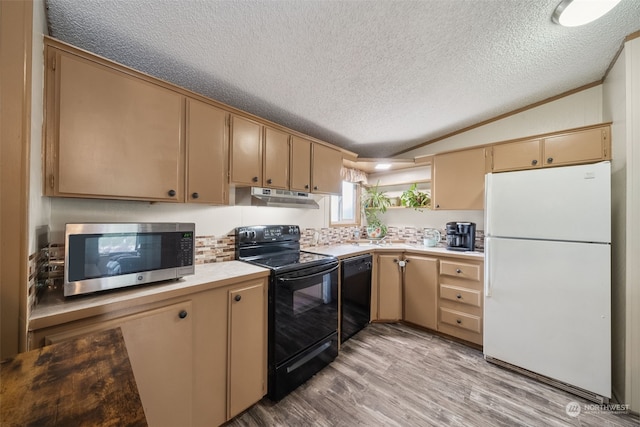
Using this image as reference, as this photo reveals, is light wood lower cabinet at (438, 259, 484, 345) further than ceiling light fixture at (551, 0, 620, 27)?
Yes

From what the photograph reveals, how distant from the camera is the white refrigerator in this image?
1.60 m

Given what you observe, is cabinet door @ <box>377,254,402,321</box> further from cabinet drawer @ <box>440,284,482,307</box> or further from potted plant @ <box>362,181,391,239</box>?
potted plant @ <box>362,181,391,239</box>

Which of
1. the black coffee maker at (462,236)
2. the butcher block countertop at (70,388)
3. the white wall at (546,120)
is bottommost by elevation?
the butcher block countertop at (70,388)

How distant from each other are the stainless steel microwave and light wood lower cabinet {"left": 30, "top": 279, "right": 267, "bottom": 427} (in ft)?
0.54

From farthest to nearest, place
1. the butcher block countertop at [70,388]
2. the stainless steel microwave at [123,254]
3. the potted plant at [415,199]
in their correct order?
the potted plant at [415,199] < the stainless steel microwave at [123,254] < the butcher block countertop at [70,388]

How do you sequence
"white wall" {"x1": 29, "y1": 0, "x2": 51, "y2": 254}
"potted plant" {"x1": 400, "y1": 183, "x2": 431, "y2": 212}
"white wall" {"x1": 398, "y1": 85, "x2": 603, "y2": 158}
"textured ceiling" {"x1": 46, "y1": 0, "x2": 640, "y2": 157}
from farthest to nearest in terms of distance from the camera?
"potted plant" {"x1": 400, "y1": 183, "x2": 431, "y2": 212}
"white wall" {"x1": 398, "y1": 85, "x2": 603, "y2": 158}
"textured ceiling" {"x1": 46, "y1": 0, "x2": 640, "y2": 157}
"white wall" {"x1": 29, "y1": 0, "x2": 51, "y2": 254}

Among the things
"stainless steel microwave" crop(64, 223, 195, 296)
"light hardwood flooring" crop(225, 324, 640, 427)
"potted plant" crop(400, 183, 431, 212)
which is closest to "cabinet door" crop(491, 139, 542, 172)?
"potted plant" crop(400, 183, 431, 212)

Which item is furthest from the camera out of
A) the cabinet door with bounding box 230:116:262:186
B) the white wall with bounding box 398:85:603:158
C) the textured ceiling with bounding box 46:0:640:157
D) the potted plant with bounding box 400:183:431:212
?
the potted plant with bounding box 400:183:431:212

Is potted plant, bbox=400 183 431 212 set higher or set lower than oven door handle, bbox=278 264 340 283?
Result: higher

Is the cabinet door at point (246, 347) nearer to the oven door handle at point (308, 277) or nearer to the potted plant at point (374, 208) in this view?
the oven door handle at point (308, 277)

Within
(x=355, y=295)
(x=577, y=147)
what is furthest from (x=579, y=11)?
(x=355, y=295)

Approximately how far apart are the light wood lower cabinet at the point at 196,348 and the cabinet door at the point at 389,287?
5.16 ft

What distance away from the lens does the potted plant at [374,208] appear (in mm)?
3225

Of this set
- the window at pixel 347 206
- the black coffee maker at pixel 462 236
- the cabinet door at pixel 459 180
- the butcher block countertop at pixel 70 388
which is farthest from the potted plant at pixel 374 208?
the butcher block countertop at pixel 70 388
